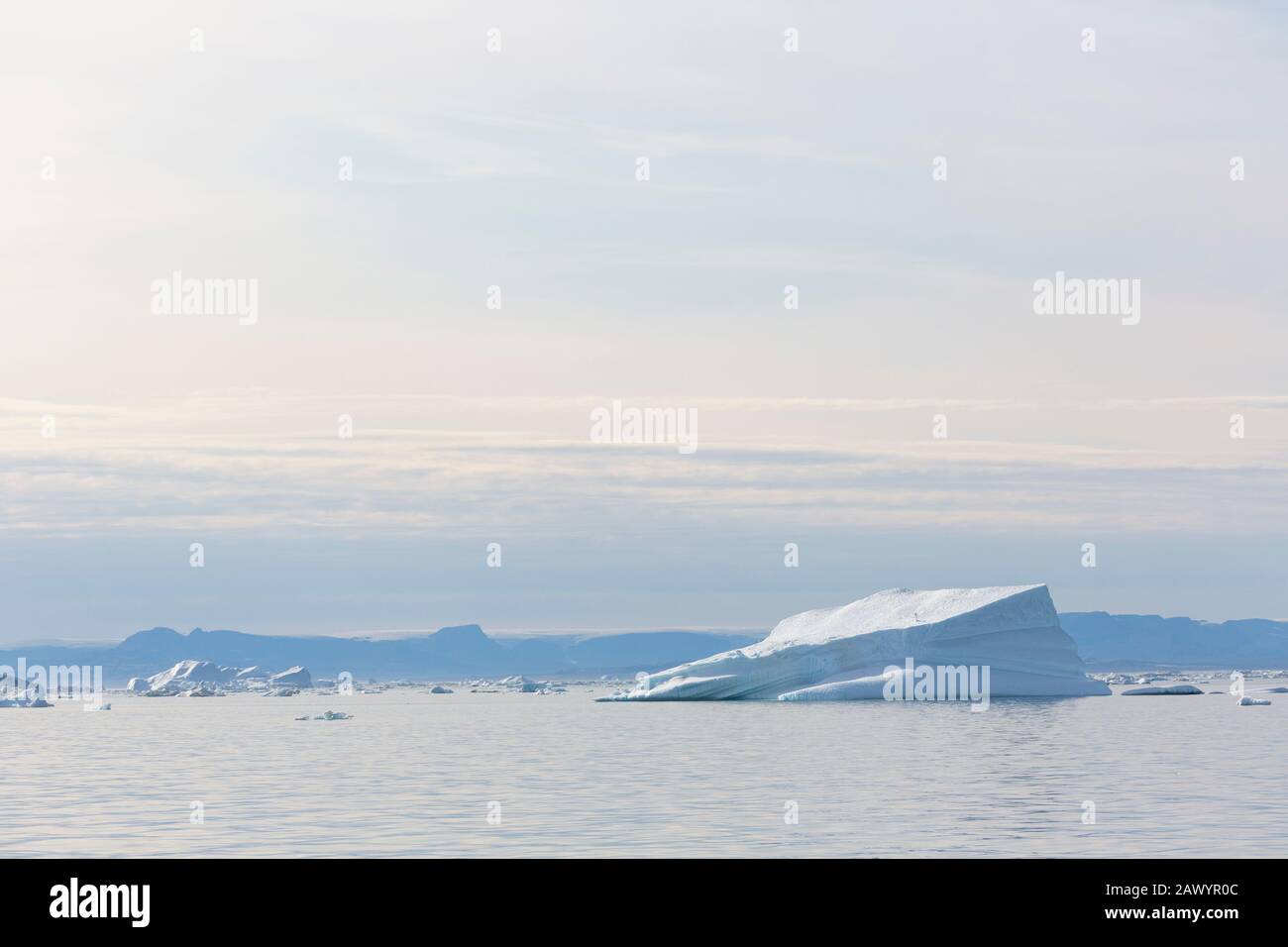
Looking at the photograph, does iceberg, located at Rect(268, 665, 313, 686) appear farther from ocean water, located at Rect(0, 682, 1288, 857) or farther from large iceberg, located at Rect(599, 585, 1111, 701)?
ocean water, located at Rect(0, 682, 1288, 857)

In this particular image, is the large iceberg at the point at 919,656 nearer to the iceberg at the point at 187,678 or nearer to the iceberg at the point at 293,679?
the iceberg at the point at 187,678

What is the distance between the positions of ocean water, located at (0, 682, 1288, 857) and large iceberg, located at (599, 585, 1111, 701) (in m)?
6.26

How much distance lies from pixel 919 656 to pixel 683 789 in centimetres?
3154

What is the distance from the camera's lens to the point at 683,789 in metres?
23.8

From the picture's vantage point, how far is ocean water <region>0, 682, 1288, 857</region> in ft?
57.3

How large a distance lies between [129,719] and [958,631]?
124 feet

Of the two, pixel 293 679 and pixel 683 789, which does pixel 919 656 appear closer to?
pixel 683 789

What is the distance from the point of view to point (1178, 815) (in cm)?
2005

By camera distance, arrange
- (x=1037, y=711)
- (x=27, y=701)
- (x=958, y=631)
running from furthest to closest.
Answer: (x=27, y=701)
(x=958, y=631)
(x=1037, y=711)

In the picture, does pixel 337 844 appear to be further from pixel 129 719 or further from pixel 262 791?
pixel 129 719

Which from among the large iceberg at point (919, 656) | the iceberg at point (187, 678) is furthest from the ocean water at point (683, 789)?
the iceberg at point (187, 678)

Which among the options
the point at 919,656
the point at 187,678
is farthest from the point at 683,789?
the point at 187,678
